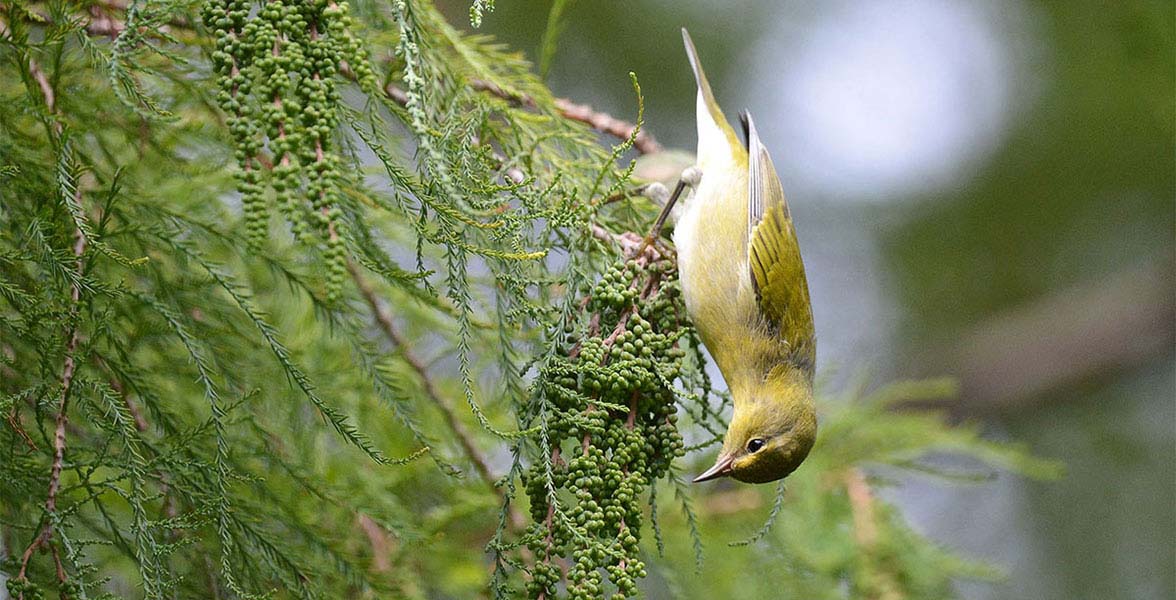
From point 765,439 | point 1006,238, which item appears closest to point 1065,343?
point 1006,238

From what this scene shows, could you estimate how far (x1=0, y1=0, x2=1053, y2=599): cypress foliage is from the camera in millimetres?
1753

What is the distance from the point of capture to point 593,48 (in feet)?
22.6

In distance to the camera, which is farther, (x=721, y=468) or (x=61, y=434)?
(x=721, y=468)

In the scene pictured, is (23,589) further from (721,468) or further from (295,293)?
(721,468)

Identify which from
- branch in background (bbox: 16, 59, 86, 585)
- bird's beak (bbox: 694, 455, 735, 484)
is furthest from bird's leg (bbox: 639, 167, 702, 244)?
branch in background (bbox: 16, 59, 86, 585)

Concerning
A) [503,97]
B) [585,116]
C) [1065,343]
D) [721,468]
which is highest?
[1065,343]

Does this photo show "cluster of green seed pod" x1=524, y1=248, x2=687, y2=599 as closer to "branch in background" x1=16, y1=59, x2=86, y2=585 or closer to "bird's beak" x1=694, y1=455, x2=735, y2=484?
"bird's beak" x1=694, y1=455, x2=735, y2=484

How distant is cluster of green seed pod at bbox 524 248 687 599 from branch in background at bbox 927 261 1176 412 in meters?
5.92

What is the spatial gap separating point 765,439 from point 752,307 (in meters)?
0.35

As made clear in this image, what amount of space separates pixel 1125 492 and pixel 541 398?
22.7 feet

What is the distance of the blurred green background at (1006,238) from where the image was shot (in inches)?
278

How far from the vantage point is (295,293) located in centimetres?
246

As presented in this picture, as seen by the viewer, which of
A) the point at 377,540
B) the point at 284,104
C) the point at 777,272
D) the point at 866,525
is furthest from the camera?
the point at 866,525

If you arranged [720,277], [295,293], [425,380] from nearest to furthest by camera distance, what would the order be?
[295,293]
[720,277]
[425,380]
